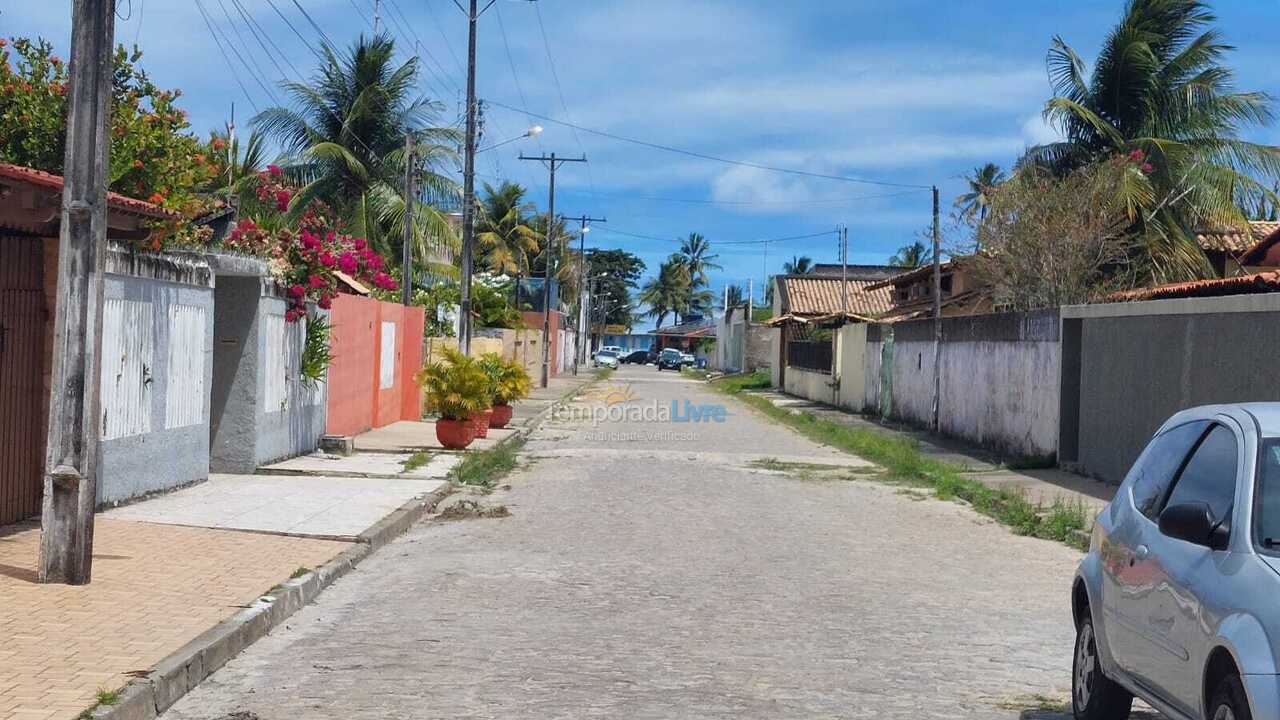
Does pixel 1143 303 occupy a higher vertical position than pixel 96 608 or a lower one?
higher

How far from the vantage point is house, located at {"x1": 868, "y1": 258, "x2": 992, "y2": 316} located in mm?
38438

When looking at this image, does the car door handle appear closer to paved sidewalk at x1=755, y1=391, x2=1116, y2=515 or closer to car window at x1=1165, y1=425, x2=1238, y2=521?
car window at x1=1165, y1=425, x2=1238, y2=521

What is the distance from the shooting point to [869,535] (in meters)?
13.6

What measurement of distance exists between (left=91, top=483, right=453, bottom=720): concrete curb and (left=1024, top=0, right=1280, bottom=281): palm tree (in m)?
25.4

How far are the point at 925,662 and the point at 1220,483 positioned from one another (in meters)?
2.82

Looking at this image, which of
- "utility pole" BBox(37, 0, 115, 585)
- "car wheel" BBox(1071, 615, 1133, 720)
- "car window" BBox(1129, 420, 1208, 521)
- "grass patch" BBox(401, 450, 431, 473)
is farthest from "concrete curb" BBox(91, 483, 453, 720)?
"grass patch" BBox(401, 450, 431, 473)

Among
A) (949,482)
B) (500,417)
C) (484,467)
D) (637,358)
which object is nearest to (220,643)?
(484,467)

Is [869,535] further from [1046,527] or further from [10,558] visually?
[10,558]

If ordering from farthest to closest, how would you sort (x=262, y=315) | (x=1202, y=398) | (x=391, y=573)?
(x=262, y=315) → (x=1202, y=398) → (x=391, y=573)


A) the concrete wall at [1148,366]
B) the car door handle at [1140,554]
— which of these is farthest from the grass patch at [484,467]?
the car door handle at [1140,554]

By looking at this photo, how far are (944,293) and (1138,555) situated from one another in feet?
130

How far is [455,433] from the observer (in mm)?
21828

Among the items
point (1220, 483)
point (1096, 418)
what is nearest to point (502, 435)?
point (1096, 418)

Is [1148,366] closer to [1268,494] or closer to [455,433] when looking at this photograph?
[455,433]
